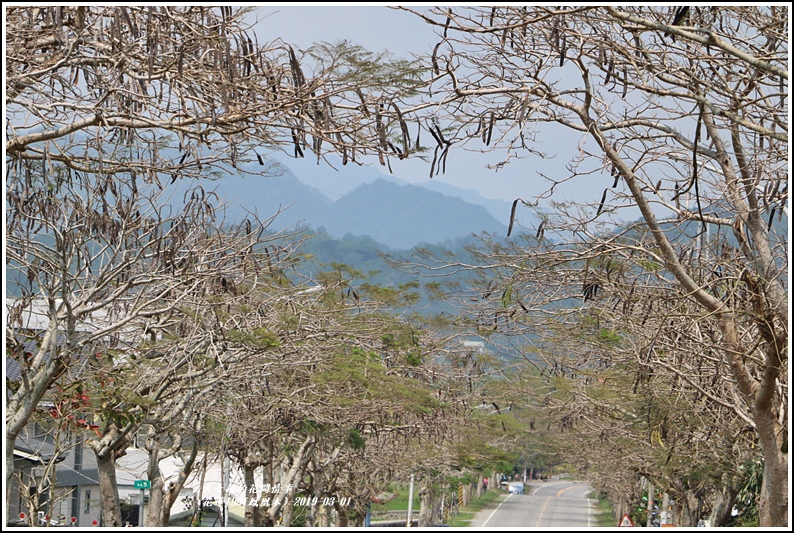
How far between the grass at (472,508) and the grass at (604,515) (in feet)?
23.4

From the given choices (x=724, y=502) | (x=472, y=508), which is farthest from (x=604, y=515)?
(x=724, y=502)

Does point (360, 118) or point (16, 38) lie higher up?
point (16, 38)

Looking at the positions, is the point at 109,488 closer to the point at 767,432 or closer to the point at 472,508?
the point at 767,432

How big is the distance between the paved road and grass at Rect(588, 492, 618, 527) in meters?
0.52

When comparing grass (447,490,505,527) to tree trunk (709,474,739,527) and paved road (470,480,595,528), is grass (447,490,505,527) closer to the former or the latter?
paved road (470,480,595,528)

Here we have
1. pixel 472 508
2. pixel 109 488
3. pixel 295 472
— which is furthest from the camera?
pixel 472 508

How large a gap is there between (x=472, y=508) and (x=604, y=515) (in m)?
9.82

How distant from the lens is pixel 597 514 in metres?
62.3

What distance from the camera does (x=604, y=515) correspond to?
202 feet

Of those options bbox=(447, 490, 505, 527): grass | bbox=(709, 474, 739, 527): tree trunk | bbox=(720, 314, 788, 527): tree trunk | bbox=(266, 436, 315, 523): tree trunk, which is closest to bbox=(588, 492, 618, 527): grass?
bbox=(447, 490, 505, 527): grass

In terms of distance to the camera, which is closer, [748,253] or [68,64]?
[68,64]

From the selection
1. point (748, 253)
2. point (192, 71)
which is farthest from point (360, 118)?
point (748, 253)

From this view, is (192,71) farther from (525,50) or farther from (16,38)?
(525,50)

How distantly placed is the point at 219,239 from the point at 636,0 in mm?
5965
